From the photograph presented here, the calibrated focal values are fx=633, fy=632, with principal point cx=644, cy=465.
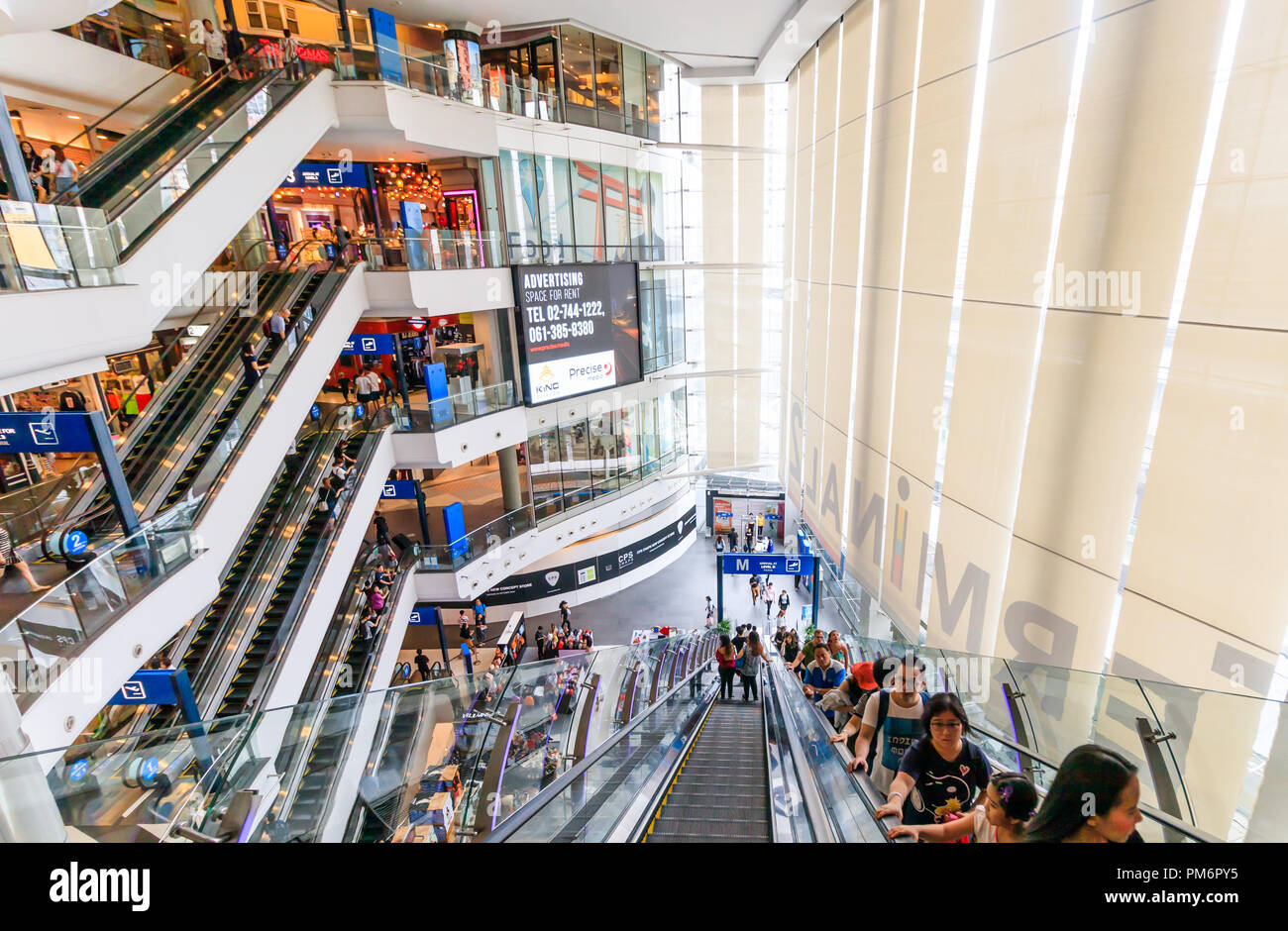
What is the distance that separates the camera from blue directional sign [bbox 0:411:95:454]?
19.2ft

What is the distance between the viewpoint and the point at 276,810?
3.72 meters

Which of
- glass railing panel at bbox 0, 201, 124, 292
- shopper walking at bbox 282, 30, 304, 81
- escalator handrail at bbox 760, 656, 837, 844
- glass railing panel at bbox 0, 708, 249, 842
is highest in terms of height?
shopper walking at bbox 282, 30, 304, 81

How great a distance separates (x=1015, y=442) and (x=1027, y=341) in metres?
1.19

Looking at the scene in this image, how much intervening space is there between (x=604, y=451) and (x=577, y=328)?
4.19 metres

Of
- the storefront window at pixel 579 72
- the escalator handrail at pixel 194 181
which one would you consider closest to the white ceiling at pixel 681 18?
the storefront window at pixel 579 72

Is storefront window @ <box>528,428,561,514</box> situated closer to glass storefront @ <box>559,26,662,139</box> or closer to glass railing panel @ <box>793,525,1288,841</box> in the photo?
glass storefront @ <box>559,26,662,139</box>

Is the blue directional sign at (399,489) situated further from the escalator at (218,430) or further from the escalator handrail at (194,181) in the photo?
the escalator handrail at (194,181)

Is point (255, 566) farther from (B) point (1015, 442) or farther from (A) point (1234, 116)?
(A) point (1234, 116)

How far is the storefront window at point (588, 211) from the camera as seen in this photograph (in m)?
16.6

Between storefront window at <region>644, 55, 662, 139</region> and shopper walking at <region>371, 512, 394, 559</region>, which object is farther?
storefront window at <region>644, 55, 662, 139</region>

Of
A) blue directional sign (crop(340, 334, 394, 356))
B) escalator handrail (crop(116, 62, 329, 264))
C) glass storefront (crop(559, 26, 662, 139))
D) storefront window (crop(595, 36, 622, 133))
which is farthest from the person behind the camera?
storefront window (crop(595, 36, 622, 133))

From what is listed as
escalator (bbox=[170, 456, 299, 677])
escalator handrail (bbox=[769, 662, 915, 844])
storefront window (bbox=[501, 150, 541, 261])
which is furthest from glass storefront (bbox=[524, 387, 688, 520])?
escalator handrail (bbox=[769, 662, 915, 844])

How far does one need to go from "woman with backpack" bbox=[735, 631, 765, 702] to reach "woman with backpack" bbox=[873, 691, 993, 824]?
6.51 meters
